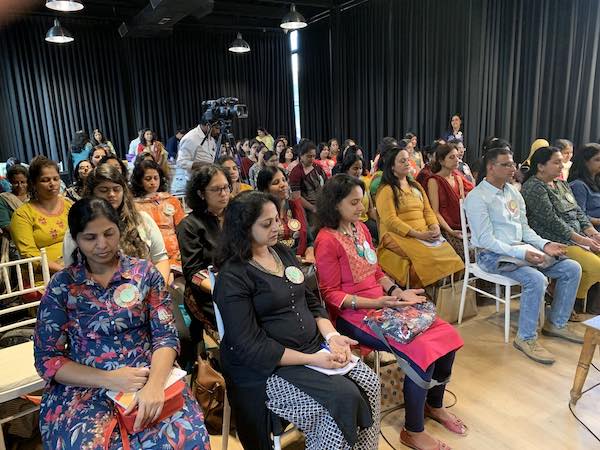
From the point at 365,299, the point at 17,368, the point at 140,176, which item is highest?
the point at 140,176

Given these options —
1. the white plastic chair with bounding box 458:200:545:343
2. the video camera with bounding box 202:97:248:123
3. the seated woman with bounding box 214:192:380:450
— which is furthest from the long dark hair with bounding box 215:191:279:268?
the video camera with bounding box 202:97:248:123

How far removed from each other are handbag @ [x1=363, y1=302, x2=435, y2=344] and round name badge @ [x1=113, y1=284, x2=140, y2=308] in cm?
90

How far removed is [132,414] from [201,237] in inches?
38.4

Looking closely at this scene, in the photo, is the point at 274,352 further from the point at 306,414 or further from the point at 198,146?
the point at 198,146

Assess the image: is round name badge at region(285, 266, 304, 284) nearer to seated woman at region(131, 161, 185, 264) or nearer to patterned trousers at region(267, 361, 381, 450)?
patterned trousers at region(267, 361, 381, 450)

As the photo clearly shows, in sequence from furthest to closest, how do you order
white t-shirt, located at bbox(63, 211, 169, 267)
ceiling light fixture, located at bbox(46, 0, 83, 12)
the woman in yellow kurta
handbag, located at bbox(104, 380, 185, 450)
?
ceiling light fixture, located at bbox(46, 0, 83, 12) < the woman in yellow kurta < white t-shirt, located at bbox(63, 211, 169, 267) < handbag, located at bbox(104, 380, 185, 450)

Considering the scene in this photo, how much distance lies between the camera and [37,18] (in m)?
8.49

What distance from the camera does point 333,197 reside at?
6.61ft

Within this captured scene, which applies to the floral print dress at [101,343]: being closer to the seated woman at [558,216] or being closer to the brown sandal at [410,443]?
the brown sandal at [410,443]

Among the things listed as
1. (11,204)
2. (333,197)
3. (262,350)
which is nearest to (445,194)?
(333,197)

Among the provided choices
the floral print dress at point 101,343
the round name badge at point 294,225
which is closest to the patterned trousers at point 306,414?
the floral print dress at point 101,343

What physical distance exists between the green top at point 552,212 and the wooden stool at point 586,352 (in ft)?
3.45

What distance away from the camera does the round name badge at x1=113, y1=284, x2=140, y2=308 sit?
1433 millimetres

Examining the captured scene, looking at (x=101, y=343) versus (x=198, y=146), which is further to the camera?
(x=198, y=146)
